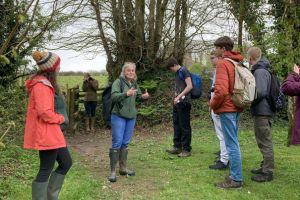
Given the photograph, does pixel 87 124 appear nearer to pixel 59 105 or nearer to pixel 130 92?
pixel 130 92

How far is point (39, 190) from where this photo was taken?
549 cm

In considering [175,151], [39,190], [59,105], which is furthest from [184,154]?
[39,190]

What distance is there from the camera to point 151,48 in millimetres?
17734

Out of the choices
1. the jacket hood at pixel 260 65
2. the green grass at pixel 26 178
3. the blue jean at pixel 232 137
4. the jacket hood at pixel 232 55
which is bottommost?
the green grass at pixel 26 178

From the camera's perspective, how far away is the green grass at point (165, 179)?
6.62m

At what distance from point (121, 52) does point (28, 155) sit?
9159 mm

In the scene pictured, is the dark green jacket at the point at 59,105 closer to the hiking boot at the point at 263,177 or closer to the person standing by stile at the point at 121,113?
the person standing by stile at the point at 121,113

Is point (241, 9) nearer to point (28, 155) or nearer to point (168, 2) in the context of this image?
point (168, 2)

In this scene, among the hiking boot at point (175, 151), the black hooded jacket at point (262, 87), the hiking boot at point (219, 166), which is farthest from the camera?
the hiking boot at point (175, 151)

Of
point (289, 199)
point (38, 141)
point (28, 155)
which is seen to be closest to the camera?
point (38, 141)

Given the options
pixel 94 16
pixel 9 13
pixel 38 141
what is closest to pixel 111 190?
pixel 38 141

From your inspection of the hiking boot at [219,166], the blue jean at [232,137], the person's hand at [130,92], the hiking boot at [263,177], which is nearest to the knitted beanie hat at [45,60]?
the person's hand at [130,92]

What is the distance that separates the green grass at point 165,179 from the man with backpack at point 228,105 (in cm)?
26

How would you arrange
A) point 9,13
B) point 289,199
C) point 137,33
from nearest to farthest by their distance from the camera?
point 289,199 < point 9,13 < point 137,33
